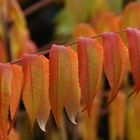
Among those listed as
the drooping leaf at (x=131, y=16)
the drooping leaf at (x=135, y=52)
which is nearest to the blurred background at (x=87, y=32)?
the drooping leaf at (x=131, y=16)

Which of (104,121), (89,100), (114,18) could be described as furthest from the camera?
(104,121)

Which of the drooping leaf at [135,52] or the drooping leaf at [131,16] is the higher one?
the drooping leaf at [135,52]

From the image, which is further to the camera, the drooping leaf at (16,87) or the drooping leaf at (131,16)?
the drooping leaf at (131,16)

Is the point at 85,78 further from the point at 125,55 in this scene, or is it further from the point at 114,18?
the point at 114,18

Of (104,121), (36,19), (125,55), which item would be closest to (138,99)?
(125,55)

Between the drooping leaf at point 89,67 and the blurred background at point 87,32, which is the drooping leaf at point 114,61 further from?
the blurred background at point 87,32

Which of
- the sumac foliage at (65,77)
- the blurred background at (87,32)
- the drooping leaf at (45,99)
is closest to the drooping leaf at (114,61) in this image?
the sumac foliage at (65,77)
